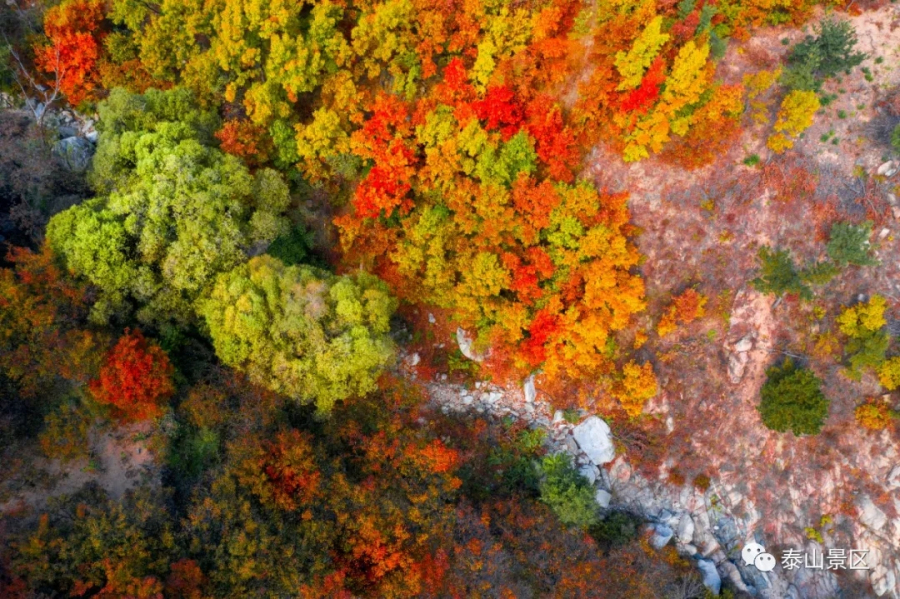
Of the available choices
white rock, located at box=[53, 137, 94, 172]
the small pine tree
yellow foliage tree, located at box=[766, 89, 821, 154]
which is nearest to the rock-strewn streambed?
the small pine tree

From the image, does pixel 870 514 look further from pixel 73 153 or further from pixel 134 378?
pixel 73 153

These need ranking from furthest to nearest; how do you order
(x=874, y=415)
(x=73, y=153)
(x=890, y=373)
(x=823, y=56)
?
(x=73, y=153) → (x=874, y=415) → (x=890, y=373) → (x=823, y=56)

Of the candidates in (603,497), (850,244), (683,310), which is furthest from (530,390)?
(850,244)

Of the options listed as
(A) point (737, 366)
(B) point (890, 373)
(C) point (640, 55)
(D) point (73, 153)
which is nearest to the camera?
(C) point (640, 55)

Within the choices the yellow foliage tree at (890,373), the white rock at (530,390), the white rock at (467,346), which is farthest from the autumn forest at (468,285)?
the white rock at (530,390)

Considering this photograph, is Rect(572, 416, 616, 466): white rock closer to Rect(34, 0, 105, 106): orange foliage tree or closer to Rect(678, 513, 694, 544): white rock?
Rect(678, 513, 694, 544): white rock

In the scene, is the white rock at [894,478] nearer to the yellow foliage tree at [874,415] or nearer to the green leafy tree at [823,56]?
the yellow foliage tree at [874,415]

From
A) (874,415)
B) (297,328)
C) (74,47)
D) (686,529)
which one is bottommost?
(686,529)
